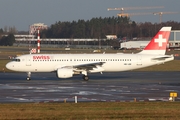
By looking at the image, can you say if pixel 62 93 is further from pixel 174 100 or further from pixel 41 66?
pixel 41 66

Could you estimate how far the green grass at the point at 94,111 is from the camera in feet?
73.6

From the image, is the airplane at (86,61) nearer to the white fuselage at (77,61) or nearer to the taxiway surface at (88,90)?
the white fuselage at (77,61)

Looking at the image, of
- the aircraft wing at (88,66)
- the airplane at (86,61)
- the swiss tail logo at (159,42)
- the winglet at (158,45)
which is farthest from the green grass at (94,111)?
the swiss tail logo at (159,42)

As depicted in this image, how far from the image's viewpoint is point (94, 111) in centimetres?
2448

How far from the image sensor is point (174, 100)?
31.1 meters

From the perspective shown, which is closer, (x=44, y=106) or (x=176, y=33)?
(x=44, y=106)

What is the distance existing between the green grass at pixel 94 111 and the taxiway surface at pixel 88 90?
14.5ft

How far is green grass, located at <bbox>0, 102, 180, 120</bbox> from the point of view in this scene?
73.6ft

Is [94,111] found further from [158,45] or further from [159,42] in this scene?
[159,42]

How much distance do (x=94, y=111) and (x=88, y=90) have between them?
13.9 m

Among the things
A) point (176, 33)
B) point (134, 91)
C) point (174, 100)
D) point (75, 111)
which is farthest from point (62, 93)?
point (176, 33)

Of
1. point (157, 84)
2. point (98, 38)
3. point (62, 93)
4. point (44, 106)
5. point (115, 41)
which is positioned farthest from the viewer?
point (98, 38)

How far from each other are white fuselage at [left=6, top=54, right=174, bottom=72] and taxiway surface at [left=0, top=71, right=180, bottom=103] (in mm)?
1623

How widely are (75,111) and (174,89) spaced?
16.2 metres
